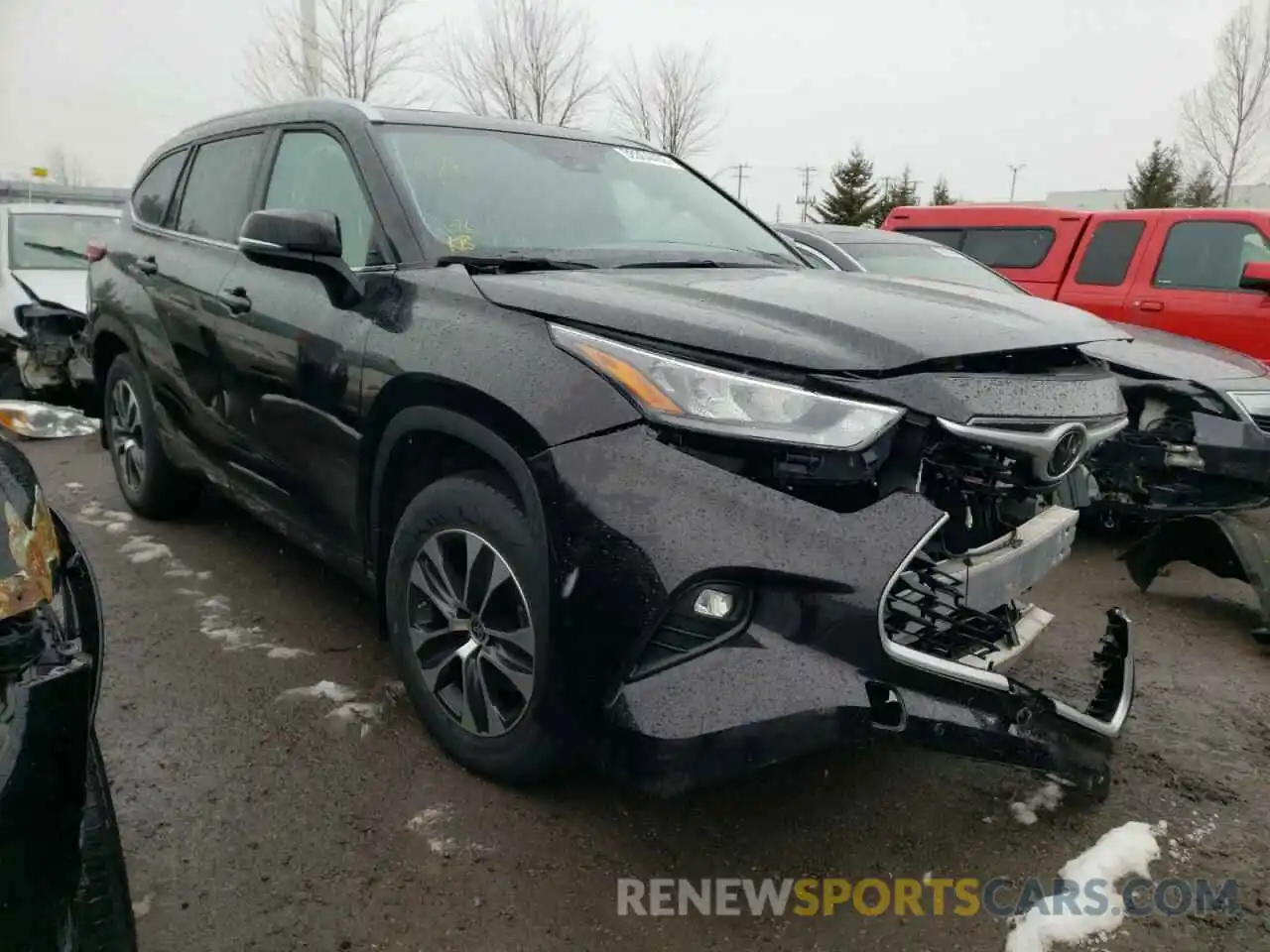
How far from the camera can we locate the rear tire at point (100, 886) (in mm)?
1411

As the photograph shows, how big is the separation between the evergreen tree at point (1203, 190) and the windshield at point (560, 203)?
25.3 metres

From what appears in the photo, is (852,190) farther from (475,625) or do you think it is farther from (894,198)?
(475,625)

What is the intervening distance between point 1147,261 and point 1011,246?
1132 millimetres

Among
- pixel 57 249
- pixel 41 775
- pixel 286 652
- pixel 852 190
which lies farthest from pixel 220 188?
pixel 852 190

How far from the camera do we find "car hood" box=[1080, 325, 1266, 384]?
178 inches

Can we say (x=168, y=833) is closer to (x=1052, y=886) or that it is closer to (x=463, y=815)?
(x=463, y=815)

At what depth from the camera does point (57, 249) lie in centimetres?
819

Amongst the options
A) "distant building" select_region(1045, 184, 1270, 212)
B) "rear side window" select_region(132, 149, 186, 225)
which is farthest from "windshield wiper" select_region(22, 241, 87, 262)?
"distant building" select_region(1045, 184, 1270, 212)

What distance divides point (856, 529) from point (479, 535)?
897 mm

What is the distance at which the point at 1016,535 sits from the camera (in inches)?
90.9

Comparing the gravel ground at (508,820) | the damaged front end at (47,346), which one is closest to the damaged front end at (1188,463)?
the gravel ground at (508,820)

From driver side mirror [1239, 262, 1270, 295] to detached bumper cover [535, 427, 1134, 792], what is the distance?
17.1ft

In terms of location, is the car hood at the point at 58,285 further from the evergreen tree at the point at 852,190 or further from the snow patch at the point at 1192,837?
the evergreen tree at the point at 852,190

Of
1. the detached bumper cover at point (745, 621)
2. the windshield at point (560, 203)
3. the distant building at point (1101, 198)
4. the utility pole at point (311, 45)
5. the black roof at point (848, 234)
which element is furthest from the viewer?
the distant building at point (1101, 198)
